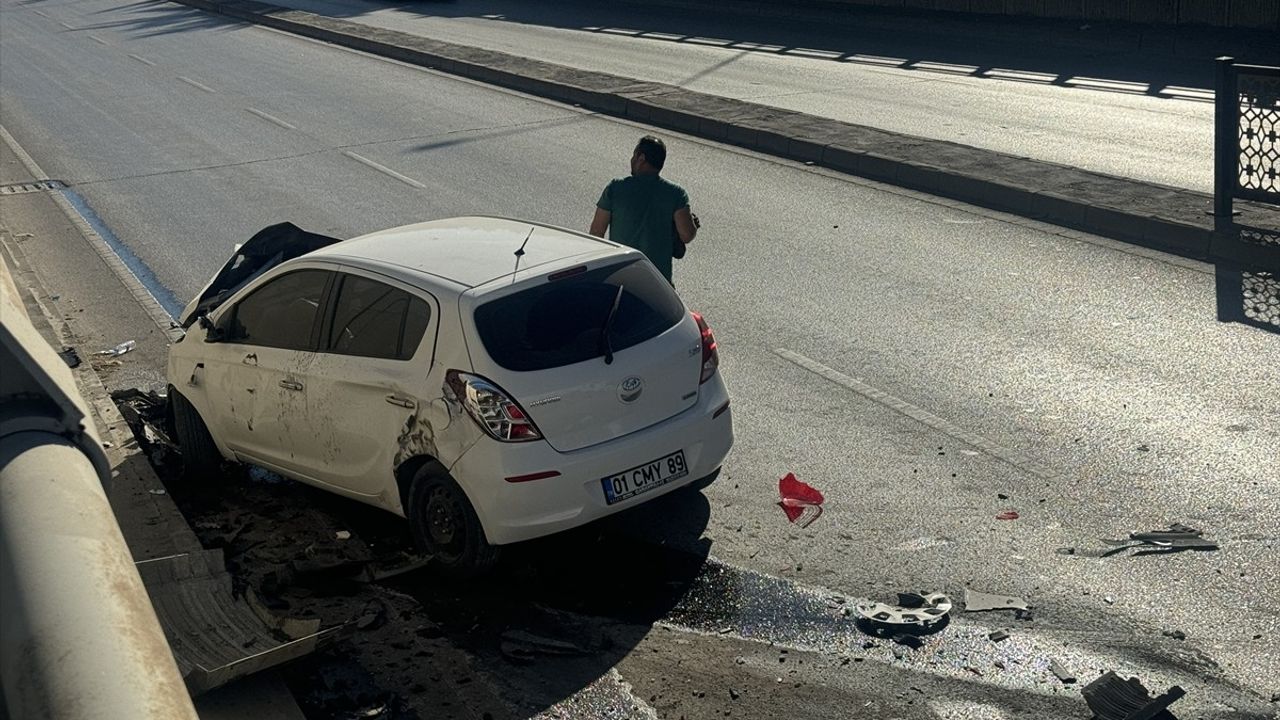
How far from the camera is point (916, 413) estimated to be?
8.57 meters

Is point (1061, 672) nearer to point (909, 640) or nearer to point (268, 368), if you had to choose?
point (909, 640)

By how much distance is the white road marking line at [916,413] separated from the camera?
769 cm

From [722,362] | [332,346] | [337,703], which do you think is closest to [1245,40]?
[722,362]

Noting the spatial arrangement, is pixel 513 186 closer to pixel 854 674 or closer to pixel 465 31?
pixel 854 674

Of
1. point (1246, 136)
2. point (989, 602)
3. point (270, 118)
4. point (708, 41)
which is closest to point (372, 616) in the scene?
point (989, 602)

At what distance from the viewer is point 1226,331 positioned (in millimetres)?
9789

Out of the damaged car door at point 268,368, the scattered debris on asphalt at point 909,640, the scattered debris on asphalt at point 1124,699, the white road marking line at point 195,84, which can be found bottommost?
the scattered debris on asphalt at point 909,640

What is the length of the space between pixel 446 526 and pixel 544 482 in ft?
2.12

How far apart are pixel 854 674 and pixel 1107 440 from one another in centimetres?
293

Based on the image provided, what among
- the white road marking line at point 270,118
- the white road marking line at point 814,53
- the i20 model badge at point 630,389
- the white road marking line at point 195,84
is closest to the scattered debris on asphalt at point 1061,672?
the i20 model badge at point 630,389

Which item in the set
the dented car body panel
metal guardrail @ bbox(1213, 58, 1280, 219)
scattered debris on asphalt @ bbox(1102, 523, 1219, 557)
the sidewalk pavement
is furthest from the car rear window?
metal guardrail @ bbox(1213, 58, 1280, 219)

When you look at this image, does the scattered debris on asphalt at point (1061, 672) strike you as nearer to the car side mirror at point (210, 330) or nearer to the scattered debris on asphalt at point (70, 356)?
the car side mirror at point (210, 330)

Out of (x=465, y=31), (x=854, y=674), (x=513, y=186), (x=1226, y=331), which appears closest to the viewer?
(x=854, y=674)

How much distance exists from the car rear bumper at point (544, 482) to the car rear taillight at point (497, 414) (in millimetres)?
47
